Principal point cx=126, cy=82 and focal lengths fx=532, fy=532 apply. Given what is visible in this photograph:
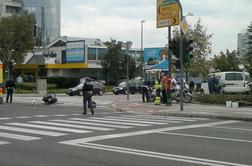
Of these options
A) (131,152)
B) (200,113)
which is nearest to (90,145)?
(131,152)

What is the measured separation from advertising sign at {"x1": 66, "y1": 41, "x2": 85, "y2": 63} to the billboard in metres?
20.1

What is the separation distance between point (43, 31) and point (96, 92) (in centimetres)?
9551

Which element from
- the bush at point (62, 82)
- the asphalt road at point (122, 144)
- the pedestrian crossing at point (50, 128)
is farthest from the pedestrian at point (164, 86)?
the bush at point (62, 82)

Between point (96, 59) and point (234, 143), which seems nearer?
point (234, 143)

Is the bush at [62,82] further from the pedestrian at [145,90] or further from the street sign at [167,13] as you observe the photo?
the street sign at [167,13]

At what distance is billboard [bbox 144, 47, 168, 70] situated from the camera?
57.9m

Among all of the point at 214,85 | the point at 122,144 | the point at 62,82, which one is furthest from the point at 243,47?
the point at 122,144

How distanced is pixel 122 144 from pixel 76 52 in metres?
68.3

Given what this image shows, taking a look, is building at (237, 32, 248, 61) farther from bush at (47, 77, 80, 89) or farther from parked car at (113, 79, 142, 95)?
bush at (47, 77, 80, 89)

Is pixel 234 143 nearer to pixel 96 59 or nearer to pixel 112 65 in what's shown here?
pixel 112 65

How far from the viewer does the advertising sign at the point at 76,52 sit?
79250 millimetres

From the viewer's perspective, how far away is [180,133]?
1471 centimetres

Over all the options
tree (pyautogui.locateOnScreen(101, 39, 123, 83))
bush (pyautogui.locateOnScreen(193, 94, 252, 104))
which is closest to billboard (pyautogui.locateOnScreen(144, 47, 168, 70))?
tree (pyautogui.locateOnScreen(101, 39, 123, 83))

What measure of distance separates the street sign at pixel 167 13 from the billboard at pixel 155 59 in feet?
82.4
